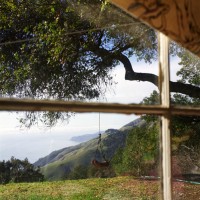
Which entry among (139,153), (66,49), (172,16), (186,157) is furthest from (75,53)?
(172,16)

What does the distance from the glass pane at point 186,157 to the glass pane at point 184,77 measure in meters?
0.08

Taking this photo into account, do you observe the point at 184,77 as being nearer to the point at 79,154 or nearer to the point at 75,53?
the point at 75,53

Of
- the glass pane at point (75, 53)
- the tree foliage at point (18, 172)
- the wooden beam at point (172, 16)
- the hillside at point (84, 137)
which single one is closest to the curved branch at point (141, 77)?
the glass pane at point (75, 53)

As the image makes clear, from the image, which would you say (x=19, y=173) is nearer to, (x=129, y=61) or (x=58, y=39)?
(x=58, y=39)

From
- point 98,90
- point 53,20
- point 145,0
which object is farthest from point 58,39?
point 145,0

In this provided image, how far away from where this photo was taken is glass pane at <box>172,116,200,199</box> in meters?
1.46

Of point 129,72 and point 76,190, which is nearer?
point 76,190

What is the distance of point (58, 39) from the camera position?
1362 millimetres

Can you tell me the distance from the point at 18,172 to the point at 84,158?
232mm

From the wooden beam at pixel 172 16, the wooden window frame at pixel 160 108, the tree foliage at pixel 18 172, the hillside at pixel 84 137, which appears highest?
the wooden beam at pixel 172 16

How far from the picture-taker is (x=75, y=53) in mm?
1406

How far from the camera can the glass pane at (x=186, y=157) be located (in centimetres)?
146

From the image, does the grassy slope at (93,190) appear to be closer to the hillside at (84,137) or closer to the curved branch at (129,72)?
the hillside at (84,137)

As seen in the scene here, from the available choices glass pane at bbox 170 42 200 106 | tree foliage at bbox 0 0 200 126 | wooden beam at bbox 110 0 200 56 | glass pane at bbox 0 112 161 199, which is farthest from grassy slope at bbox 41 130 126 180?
wooden beam at bbox 110 0 200 56
